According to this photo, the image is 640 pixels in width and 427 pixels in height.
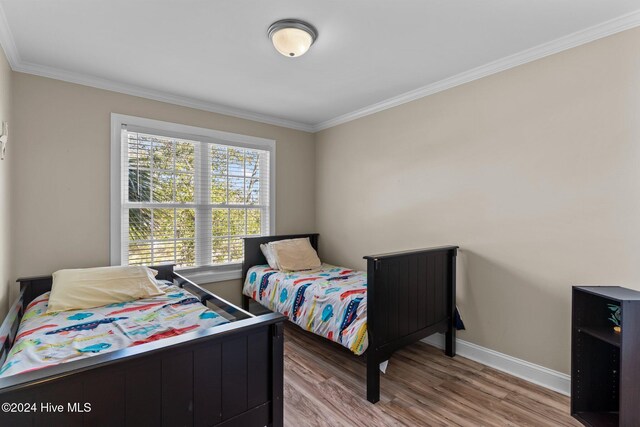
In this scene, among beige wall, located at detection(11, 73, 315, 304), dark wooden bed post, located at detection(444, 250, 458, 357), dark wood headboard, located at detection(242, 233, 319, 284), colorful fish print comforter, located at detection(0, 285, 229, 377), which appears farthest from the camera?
dark wood headboard, located at detection(242, 233, 319, 284)

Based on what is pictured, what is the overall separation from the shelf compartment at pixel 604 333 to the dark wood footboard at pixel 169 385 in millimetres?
1733

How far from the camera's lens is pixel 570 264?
2.11 meters

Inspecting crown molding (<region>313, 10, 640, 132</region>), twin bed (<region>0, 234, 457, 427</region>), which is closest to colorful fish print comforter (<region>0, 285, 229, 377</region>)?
twin bed (<region>0, 234, 457, 427</region>)

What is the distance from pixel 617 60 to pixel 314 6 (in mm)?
1898

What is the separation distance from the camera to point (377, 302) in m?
2.05

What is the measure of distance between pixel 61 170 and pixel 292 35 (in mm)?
2209

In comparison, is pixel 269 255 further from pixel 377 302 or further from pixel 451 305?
pixel 451 305

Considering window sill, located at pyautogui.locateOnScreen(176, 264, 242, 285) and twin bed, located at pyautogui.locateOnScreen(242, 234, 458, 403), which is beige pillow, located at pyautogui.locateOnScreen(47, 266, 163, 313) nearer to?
window sill, located at pyautogui.locateOnScreen(176, 264, 242, 285)

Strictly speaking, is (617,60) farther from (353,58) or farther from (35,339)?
(35,339)

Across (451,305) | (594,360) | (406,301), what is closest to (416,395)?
(406,301)

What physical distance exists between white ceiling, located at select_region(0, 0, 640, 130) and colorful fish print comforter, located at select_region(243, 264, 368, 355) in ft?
5.97

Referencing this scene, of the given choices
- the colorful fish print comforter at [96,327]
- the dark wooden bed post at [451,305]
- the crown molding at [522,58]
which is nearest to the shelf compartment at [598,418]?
the dark wooden bed post at [451,305]

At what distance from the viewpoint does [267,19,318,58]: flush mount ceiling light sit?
1899 mm

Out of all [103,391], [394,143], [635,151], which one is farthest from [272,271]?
[635,151]
